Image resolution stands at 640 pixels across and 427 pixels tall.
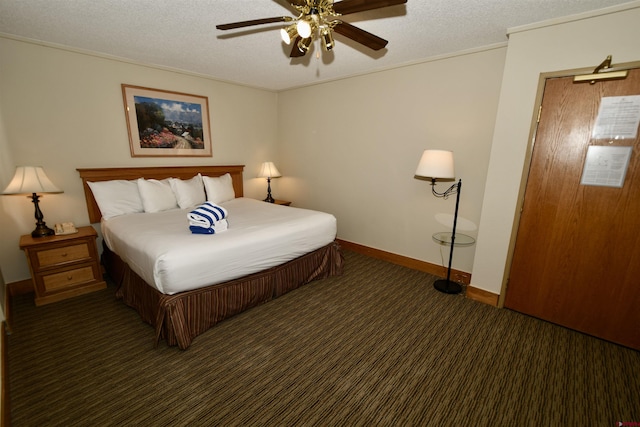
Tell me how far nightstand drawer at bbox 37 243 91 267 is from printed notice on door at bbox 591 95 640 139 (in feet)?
15.3

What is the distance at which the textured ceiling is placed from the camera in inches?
77.9

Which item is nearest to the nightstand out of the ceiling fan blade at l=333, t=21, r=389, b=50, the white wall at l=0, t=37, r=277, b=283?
the white wall at l=0, t=37, r=277, b=283

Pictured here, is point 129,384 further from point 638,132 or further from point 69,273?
point 638,132

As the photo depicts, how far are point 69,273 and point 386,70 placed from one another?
13.6ft

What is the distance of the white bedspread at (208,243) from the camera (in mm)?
2023

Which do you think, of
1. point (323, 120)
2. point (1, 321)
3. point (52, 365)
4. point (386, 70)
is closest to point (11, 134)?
point (1, 321)

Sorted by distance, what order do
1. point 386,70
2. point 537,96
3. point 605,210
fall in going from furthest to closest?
1. point 386,70
2. point 537,96
3. point 605,210

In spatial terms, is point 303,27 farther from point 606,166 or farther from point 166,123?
point 166,123

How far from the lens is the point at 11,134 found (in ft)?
8.74

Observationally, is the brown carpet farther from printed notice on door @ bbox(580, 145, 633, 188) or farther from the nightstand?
printed notice on door @ bbox(580, 145, 633, 188)

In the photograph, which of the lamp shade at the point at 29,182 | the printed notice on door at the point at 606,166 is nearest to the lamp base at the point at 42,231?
the lamp shade at the point at 29,182

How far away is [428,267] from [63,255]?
3962mm

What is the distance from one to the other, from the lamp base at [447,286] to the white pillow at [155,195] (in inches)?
132

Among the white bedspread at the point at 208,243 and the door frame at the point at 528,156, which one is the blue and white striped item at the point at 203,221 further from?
the door frame at the point at 528,156
